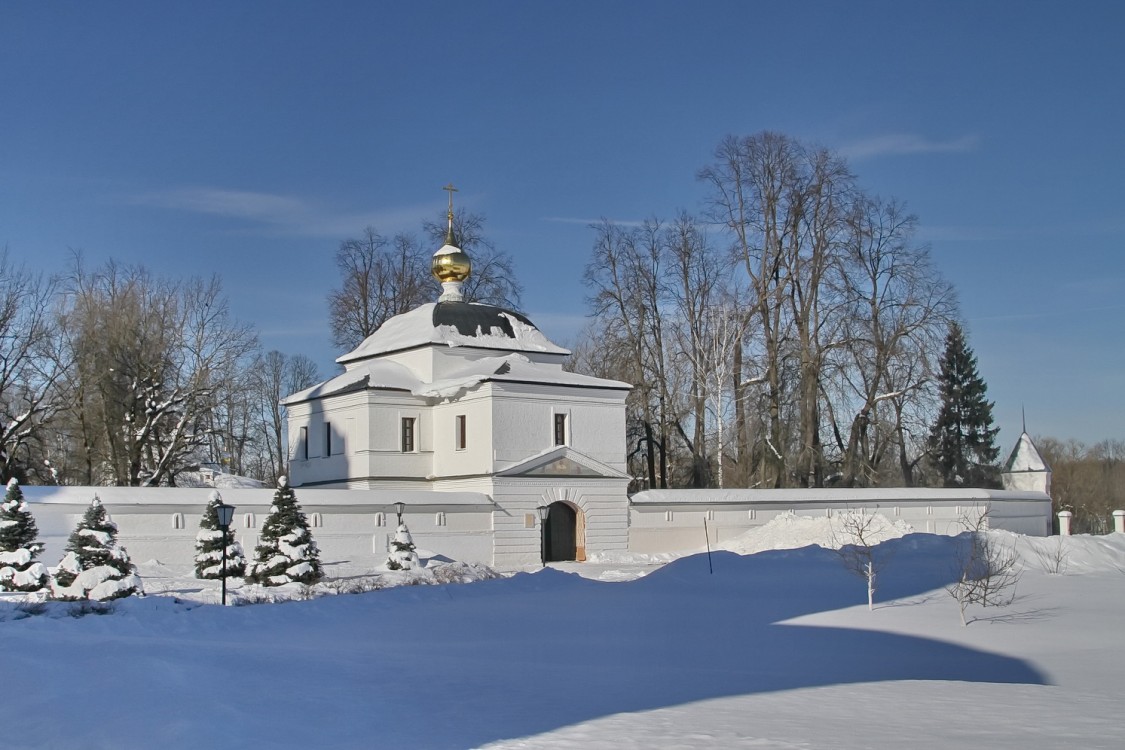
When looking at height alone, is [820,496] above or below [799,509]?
above

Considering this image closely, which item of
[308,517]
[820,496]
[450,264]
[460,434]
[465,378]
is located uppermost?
[450,264]

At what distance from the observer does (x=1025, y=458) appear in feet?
158

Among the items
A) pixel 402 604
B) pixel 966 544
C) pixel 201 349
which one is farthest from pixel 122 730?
pixel 201 349

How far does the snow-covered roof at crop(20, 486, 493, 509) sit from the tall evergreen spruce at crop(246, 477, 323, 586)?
113 inches

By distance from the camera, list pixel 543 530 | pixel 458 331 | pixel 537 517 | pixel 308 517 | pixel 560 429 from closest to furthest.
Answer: pixel 308 517 < pixel 543 530 < pixel 537 517 < pixel 560 429 < pixel 458 331

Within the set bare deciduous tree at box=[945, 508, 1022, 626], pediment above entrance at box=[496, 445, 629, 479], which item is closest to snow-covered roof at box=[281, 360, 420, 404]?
pediment above entrance at box=[496, 445, 629, 479]

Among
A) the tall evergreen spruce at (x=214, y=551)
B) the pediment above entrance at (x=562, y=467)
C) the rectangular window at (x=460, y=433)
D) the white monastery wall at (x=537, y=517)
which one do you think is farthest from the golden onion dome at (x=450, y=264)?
the tall evergreen spruce at (x=214, y=551)

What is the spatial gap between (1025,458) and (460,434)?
82.4ft

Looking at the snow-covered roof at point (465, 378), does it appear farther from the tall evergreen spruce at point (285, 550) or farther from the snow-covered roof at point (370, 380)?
the tall evergreen spruce at point (285, 550)

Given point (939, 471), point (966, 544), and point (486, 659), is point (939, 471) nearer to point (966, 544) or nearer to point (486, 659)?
point (966, 544)

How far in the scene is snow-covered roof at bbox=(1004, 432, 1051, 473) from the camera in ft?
156

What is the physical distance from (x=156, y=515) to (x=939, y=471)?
35.4m

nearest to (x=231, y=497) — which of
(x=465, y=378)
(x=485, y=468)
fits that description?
(x=485, y=468)

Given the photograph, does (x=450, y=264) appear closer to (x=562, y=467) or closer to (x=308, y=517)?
(x=562, y=467)
